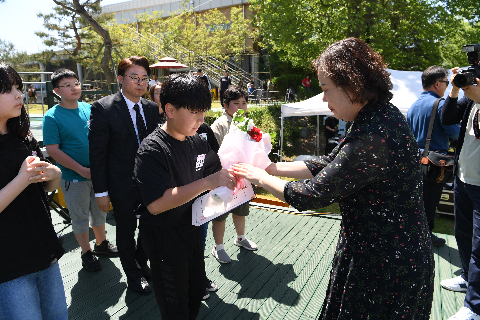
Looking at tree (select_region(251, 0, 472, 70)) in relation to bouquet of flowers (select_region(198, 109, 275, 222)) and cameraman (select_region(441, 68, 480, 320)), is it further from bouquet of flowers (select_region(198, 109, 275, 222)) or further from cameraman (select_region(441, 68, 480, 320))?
bouquet of flowers (select_region(198, 109, 275, 222))

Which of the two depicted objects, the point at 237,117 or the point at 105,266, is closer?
the point at 237,117

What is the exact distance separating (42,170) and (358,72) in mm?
1699

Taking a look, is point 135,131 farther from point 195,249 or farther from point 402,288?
point 402,288

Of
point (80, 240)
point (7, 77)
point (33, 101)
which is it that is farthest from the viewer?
point (33, 101)

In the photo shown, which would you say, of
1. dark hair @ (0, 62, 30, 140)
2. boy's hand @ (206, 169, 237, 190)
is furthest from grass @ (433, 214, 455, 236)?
dark hair @ (0, 62, 30, 140)

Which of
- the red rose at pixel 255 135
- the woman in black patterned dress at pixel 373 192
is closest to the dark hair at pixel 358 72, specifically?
the woman in black patterned dress at pixel 373 192

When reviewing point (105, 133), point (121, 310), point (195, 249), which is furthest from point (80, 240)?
point (195, 249)

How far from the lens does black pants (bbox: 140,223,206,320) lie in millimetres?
2088

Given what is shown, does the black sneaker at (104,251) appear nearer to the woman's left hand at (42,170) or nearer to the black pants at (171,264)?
the black pants at (171,264)

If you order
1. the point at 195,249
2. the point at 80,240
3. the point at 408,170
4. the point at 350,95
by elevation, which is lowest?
the point at 80,240

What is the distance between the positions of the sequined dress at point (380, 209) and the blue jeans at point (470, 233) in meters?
1.35

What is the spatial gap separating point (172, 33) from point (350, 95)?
88.0ft

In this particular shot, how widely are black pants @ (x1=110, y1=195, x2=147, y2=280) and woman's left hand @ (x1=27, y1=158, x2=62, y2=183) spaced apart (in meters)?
1.29

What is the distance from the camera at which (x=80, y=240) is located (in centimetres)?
368
